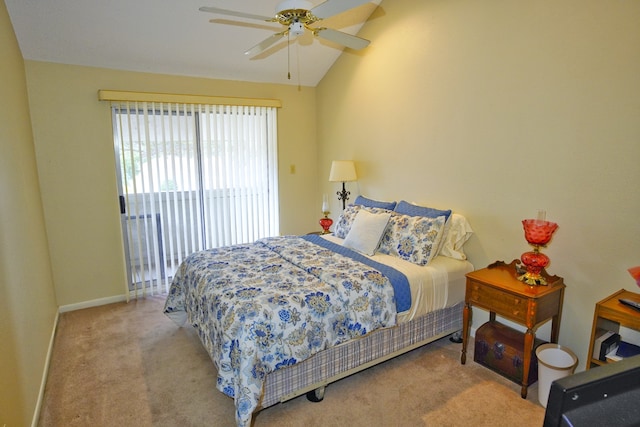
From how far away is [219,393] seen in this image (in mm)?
2393

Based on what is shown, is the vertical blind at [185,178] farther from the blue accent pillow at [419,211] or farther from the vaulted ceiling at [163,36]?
the blue accent pillow at [419,211]

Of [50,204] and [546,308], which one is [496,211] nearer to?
[546,308]

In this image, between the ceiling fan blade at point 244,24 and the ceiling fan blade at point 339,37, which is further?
the ceiling fan blade at point 244,24

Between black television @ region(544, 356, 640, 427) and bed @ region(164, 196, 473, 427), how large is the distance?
5.36 ft

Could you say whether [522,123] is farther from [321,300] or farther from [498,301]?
[321,300]

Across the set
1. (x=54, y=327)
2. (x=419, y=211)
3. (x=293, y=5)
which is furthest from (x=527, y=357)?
(x=54, y=327)

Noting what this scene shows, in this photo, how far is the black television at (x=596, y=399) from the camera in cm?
54

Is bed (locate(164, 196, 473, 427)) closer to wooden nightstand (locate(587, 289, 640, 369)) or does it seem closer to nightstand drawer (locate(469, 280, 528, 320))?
nightstand drawer (locate(469, 280, 528, 320))

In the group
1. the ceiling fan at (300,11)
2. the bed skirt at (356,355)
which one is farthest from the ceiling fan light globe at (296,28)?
the bed skirt at (356,355)

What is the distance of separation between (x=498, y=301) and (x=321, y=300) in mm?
1192

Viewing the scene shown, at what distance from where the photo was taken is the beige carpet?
2.14 m

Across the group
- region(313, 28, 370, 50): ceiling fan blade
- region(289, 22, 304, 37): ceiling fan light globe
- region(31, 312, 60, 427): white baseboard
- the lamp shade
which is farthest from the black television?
the lamp shade

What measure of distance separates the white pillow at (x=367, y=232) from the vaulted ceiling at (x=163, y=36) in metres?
1.44

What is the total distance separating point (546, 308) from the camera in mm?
2316
